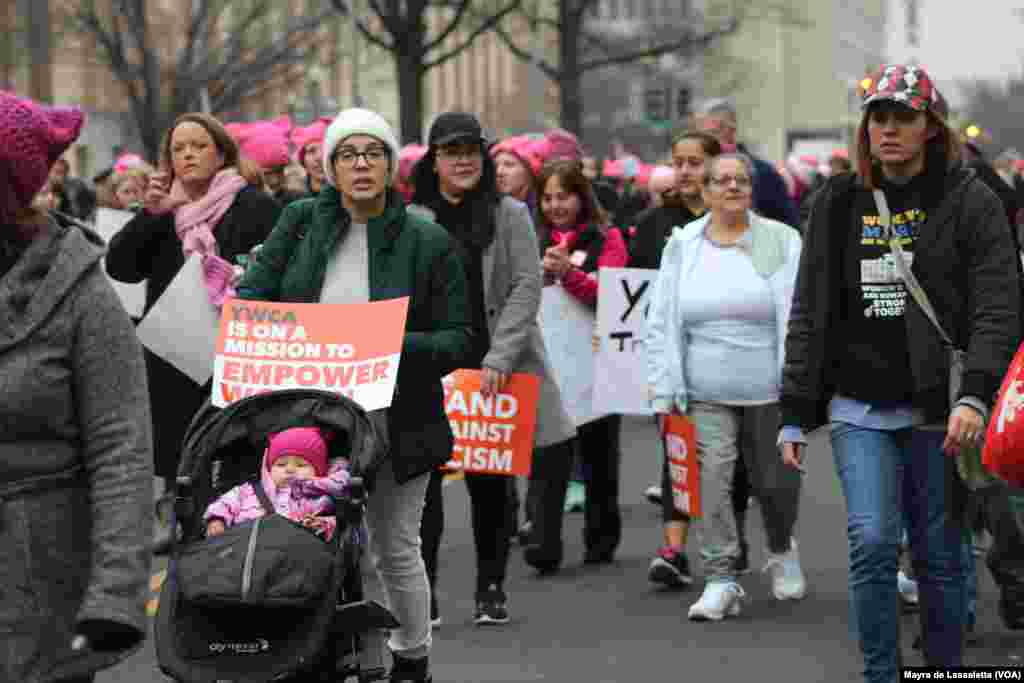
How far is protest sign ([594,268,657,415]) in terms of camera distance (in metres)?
11.0

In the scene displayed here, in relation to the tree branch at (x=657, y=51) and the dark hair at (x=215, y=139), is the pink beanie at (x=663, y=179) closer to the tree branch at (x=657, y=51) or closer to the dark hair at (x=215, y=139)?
the dark hair at (x=215, y=139)

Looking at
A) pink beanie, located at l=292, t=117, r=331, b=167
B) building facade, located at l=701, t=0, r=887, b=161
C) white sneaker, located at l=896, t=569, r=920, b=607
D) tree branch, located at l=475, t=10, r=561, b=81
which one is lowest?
white sneaker, located at l=896, t=569, r=920, b=607

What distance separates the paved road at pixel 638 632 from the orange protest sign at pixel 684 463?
1.52ft

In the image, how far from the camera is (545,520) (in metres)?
10.4

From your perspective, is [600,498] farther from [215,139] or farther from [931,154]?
[931,154]

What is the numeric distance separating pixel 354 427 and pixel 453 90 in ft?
294

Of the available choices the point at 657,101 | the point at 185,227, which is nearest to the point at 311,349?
the point at 185,227

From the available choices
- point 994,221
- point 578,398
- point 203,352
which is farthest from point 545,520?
point 994,221

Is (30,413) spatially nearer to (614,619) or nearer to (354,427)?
(354,427)

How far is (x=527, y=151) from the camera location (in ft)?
43.5

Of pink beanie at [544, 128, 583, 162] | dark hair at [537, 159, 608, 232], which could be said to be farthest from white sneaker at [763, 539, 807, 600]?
pink beanie at [544, 128, 583, 162]

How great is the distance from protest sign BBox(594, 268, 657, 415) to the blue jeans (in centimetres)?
403

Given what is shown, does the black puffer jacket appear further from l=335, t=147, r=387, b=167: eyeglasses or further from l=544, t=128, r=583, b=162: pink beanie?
l=544, t=128, r=583, b=162: pink beanie

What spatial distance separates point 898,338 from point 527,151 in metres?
6.56
